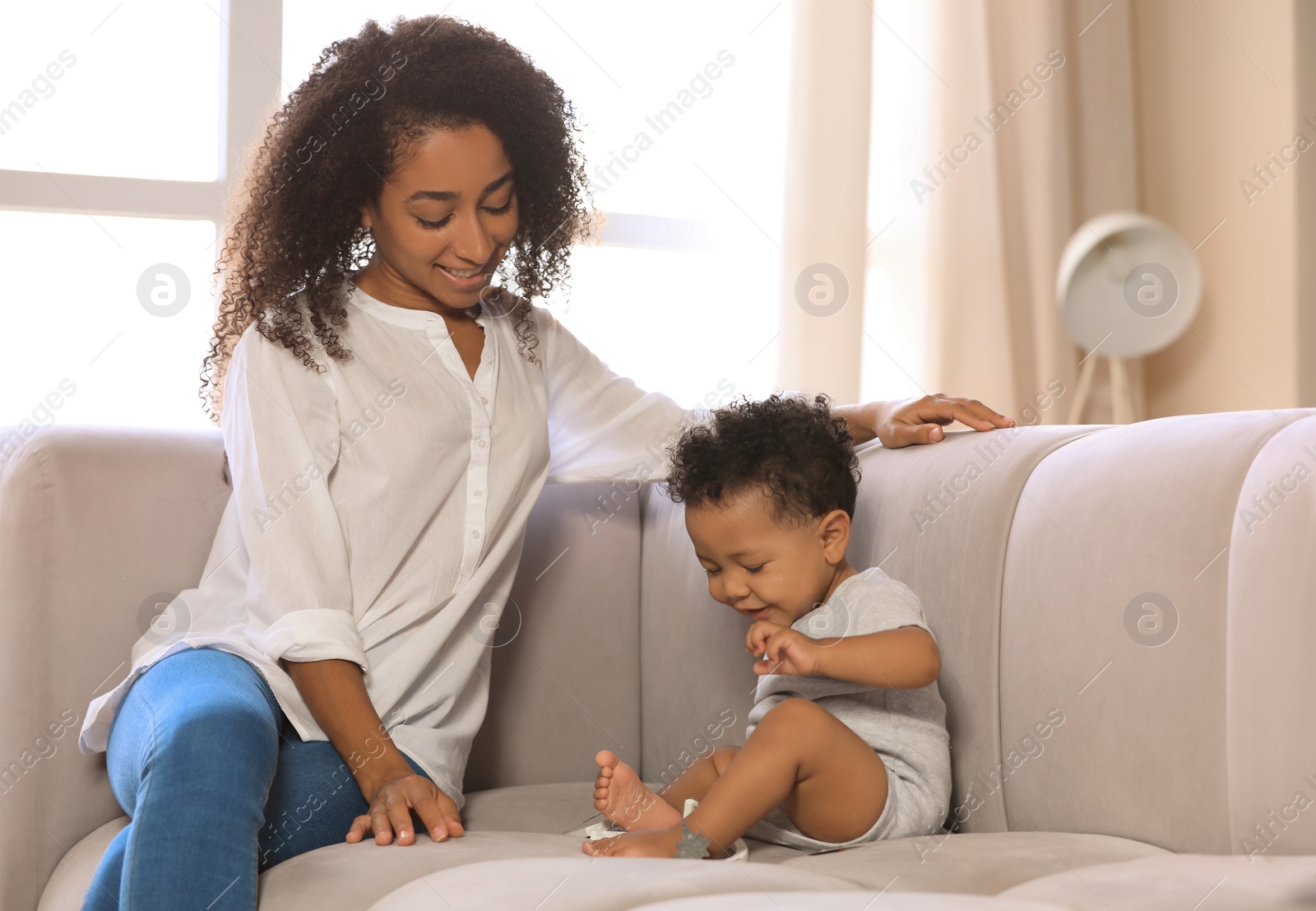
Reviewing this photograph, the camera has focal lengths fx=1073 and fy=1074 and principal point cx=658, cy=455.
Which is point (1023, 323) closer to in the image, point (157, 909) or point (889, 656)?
point (889, 656)

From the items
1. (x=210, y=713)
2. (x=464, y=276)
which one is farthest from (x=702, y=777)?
(x=464, y=276)

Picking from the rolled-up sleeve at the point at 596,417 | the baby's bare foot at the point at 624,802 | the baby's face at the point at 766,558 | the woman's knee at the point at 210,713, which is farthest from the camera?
the rolled-up sleeve at the point at 596,417

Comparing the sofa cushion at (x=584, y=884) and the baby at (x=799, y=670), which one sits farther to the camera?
the baby at (x=799, y=670)

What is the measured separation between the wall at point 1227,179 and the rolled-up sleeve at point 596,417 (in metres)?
1.48

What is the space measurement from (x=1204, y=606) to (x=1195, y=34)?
2069 millimetres

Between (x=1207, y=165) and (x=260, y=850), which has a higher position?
(x=1207, y=165)

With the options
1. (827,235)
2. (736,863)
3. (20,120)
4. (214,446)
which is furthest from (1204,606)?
(20,120)

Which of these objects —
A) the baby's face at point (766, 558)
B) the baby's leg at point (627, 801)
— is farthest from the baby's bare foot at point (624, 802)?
the baby's face at point (766, 558)

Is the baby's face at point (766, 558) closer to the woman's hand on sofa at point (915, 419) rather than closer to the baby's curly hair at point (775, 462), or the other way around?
the baby's curly hair at point (775, 462)

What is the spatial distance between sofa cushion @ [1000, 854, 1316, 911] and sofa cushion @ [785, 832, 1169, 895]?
0.19 ft

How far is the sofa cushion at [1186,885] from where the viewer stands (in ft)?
2.24

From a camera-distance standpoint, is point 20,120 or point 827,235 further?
point 827,235

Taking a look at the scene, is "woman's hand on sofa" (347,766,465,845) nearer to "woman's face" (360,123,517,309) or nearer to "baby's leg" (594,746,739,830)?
"baby's leg" (594,746,739,830)

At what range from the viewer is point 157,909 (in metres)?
0.84
